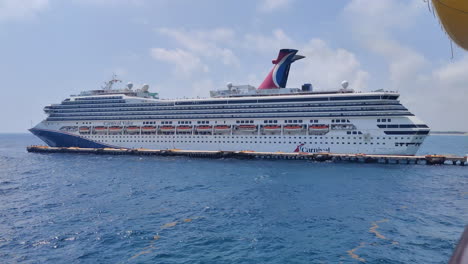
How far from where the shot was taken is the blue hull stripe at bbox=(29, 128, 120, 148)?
75.6m

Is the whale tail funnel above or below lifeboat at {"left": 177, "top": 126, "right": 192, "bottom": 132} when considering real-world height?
above

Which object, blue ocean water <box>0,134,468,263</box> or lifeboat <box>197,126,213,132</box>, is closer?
blue ocean water <box>0,134,468,263</box>

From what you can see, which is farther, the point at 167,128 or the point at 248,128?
the point at 167,128

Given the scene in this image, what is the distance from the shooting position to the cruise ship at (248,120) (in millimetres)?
55625

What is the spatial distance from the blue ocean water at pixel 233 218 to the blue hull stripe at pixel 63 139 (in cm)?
3571

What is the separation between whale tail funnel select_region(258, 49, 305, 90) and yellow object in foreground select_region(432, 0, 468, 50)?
70040mm

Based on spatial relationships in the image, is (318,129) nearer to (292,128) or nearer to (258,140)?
(292,128)

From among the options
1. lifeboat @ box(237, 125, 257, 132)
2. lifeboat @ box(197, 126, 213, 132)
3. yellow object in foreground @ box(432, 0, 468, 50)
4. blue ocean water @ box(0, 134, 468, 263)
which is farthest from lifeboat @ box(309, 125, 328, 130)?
yellow object in foreground @ box(432, 0, 468, 50)

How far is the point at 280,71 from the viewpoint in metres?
73.4

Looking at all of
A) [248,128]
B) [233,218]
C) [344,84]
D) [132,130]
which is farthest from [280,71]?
[233,218]

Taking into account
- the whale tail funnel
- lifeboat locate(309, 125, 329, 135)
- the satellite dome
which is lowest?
lifeboat locate(309, 125, 329, 135)

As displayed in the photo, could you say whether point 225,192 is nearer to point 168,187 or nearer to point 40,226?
point 168,187

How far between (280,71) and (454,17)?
2818 inches

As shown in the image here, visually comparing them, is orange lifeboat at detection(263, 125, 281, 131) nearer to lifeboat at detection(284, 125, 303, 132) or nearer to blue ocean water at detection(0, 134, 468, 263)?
lifeboat at detection(284, 125, 303, 132)
